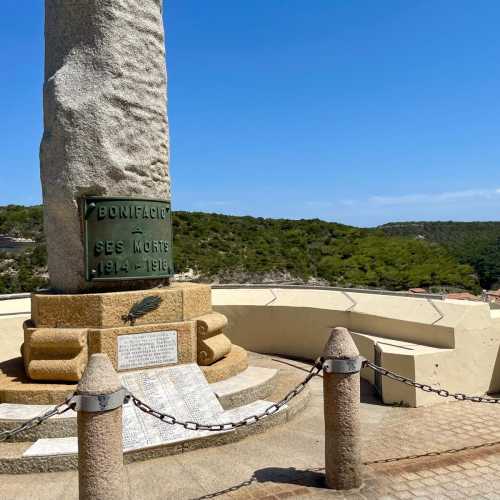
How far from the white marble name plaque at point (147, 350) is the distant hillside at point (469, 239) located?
149 feet

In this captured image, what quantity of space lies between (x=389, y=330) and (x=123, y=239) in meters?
4.34

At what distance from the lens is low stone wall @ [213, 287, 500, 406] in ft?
21.3

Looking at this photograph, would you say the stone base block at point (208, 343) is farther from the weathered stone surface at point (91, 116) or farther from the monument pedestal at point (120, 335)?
the weathered stone surface at point (91, 116)

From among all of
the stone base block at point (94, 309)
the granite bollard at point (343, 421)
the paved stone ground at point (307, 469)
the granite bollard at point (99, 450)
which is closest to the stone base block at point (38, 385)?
the stone base block at point (94, 309)

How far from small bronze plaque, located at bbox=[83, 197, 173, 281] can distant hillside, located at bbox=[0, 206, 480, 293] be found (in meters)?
15.1

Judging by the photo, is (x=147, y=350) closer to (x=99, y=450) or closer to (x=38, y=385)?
(x=38, y=385)

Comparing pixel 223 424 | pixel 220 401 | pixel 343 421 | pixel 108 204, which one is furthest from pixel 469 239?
pixel 223 424

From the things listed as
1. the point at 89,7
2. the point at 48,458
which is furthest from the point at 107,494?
the point at 89,7

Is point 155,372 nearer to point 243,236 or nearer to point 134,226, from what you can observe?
point 134,226

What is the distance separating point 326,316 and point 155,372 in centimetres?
390

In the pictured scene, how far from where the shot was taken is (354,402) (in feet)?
12.6

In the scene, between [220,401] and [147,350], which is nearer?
[220,401]

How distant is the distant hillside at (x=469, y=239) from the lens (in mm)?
49406

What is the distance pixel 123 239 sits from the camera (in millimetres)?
5852
